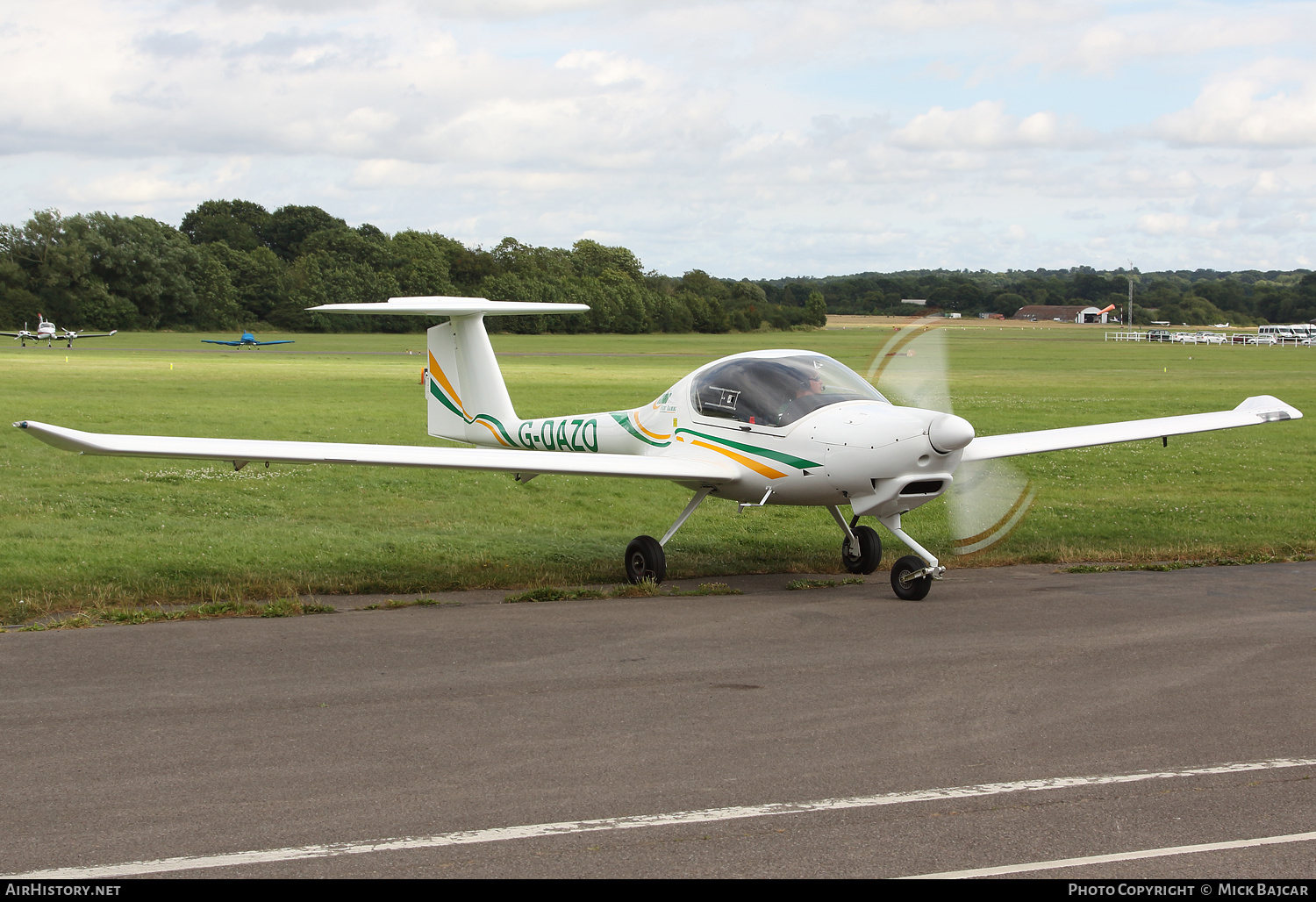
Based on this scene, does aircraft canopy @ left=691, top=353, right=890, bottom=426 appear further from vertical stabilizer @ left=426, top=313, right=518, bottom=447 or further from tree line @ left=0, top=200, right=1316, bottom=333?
tree line @ left=0, top=200, right=1316, bottom=333

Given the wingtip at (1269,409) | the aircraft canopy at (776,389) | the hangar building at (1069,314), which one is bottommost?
the wingtip at (1269,409)

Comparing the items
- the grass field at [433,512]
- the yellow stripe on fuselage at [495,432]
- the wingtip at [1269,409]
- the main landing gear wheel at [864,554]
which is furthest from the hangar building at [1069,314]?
the main landing gear wheel at [864,554]

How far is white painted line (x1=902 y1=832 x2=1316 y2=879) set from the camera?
14.0 feet

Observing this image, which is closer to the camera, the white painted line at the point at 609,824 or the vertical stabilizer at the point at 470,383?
the white painted line at the point at 609,824

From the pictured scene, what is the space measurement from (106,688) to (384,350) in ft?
228

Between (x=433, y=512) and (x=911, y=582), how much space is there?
7572 mm

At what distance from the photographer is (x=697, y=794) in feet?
16.9

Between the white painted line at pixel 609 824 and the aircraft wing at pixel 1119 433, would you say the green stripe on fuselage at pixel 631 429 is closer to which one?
the aircraft wing at pixel 1119 433

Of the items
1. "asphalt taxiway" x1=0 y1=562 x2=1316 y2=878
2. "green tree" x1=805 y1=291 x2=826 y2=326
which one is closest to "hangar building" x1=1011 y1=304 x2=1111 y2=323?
"green tree" x1=805 y1=291 x2=826 y2=326

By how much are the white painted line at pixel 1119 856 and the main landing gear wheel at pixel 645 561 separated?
251 inches

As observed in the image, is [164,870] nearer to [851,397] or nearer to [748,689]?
[748,689]

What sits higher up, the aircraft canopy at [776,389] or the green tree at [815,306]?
the green tree at [815,306]

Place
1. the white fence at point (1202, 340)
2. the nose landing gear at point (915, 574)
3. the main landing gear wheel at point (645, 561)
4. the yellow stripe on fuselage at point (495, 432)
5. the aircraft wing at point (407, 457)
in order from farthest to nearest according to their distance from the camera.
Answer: the white fence at point (1202, 340)
the yellow stripe on fuselage at point (495, 432)
the main landing gear wheel at point (645, 561)
the nose landing gear at point (915, 574)
the aircraft wing at point (407, 457)

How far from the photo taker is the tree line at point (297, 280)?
96.0 meters
